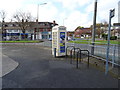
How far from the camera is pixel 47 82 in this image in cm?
377

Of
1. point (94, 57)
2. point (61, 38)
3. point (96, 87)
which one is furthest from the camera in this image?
point (61, 38)

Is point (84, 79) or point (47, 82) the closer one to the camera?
point (47, 82)

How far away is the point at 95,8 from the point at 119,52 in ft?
12.3

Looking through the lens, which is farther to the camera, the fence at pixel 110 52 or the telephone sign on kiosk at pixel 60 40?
the telephone sign on kiosk at pixel 60 40

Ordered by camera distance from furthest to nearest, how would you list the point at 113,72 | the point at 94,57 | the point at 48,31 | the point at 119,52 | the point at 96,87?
the point at 48,31 → the point at 94,57 → the point at 119,52 → the point at 113,72 → the point at 96,87

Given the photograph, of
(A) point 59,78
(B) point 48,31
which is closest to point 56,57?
(A) point 59,78

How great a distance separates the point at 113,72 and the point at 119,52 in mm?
1241

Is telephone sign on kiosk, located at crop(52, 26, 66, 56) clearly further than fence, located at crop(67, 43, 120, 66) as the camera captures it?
Yes

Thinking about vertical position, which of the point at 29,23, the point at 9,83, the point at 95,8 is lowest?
the point at 9,83

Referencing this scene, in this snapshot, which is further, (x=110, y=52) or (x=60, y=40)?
(x=60, y=40)

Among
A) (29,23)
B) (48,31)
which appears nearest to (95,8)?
(29,23)

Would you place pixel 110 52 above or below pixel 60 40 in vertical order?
below

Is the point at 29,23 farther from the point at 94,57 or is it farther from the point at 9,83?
the point at 9,83

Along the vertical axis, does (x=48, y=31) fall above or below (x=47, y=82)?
above
